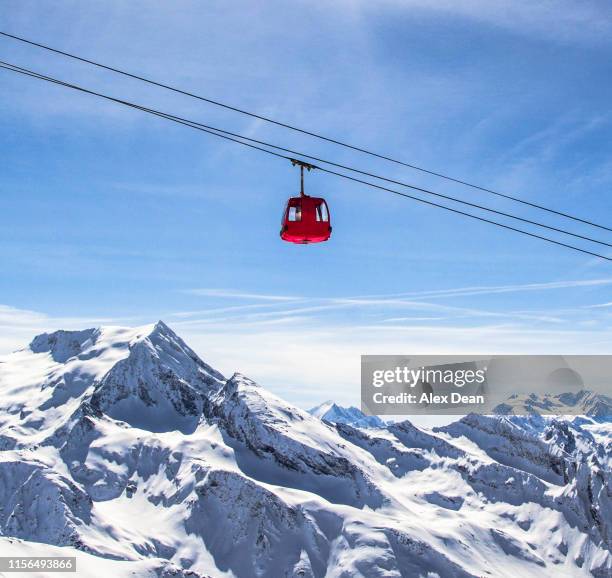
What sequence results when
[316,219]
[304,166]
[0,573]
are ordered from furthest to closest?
1. [0,573]
2. [316,219]
3. [304,166]

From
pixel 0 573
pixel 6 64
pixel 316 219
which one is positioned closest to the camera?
pixel 6 64

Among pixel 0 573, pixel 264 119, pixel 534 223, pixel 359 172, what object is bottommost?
pixel 0 573

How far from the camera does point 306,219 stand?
35094 millimetres

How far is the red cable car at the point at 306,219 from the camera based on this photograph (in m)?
35.2

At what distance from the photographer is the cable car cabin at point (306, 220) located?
3516cm

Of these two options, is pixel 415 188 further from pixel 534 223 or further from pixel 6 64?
pixel 6 64

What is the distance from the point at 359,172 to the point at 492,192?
18.6 feet

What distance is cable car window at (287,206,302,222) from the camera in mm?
35312

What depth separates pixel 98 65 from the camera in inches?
997

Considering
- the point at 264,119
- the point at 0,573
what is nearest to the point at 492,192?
the point at 264,119

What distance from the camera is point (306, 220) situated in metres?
35.1

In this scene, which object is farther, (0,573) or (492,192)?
→ (0,573)

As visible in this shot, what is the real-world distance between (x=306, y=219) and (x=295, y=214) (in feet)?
2.42

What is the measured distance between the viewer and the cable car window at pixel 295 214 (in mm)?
35312
